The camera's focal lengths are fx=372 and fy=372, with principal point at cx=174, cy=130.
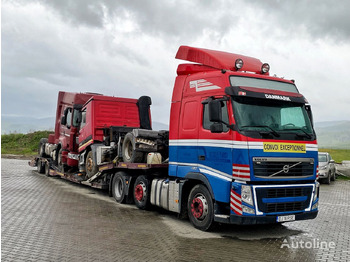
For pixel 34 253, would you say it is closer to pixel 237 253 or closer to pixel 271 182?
pixel 237 253

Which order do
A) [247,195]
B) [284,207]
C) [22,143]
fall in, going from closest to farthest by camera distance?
[247,195] → [284,207] → [22,143]

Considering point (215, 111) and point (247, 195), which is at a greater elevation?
point (215, 111)

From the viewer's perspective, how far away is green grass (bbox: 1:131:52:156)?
120 ft

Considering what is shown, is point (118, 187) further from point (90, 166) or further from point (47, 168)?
point (47, 168)

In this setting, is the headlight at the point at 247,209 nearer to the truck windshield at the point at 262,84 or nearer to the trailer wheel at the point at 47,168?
the truck windshield at the point at 262,84

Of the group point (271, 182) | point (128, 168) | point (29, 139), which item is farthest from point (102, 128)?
point (29, 139)

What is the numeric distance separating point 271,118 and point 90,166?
7.65 meters

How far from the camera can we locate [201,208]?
788 cm

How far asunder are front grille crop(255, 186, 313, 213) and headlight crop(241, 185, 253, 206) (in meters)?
0.14

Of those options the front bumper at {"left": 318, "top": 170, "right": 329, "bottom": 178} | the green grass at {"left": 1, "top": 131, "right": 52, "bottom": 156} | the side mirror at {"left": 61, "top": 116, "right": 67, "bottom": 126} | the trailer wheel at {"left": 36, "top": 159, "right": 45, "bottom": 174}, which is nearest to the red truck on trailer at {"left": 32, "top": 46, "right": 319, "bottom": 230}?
the side mirror at {"left": 61, "top": 116, "right": 67, "bottom": 126}

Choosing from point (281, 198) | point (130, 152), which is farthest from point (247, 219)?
point (130, 152)

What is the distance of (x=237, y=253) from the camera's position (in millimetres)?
6348

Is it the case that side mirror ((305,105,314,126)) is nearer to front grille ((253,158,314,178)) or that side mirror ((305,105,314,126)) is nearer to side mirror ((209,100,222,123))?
front grille ((253,158,314,178))

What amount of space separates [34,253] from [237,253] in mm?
3338
